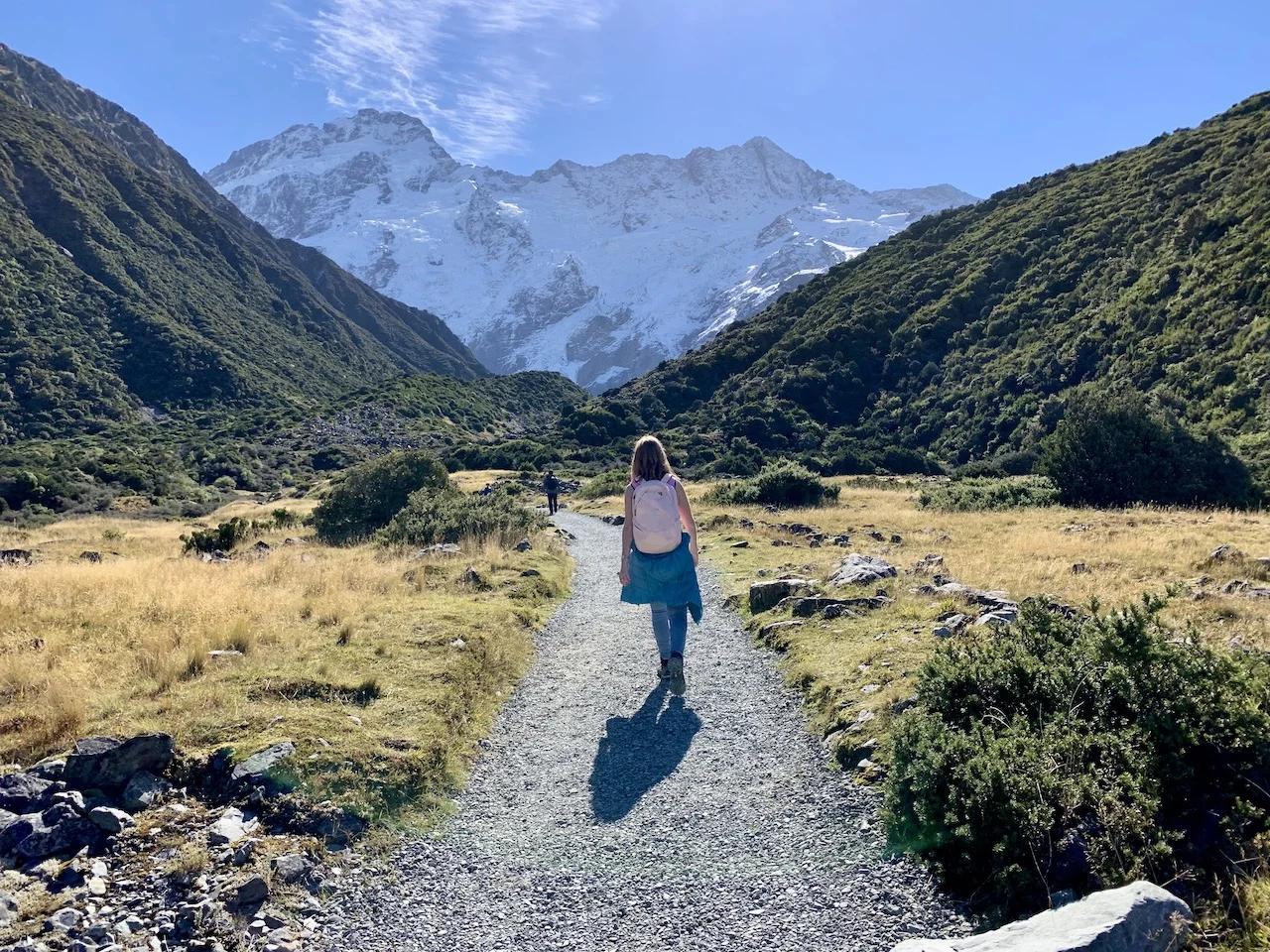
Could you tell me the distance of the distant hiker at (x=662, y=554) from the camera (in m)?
7.28

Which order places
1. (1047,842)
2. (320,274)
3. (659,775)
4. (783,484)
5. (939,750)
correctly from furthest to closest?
(320,274)
(783,484)
(659,775)
(939,750)
(1047,842)

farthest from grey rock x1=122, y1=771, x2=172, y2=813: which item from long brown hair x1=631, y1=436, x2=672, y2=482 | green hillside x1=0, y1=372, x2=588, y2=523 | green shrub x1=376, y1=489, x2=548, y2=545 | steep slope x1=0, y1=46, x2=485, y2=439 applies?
steep slope x1=0, y1=46, x2=485, y2=439

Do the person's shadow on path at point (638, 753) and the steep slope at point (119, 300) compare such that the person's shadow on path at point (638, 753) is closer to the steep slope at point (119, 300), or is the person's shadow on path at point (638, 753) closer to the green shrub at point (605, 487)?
the green shrub at point (605, 487)

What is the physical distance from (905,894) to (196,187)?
193 m

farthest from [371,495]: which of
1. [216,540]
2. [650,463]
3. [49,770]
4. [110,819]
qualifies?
[110,819]

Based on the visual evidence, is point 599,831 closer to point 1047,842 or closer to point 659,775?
point 659,775

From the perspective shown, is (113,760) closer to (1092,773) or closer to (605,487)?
(1092,773)

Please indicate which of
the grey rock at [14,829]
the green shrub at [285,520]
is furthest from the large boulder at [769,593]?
the green shrub at [285,520]

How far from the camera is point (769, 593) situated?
1105 centimetres

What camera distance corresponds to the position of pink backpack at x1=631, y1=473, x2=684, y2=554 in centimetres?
726

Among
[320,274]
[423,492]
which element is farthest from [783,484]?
[320,274]

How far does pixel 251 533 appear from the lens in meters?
20.5

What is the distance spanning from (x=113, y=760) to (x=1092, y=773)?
607 centimetres

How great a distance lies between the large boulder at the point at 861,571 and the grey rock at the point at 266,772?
8.44 metres
